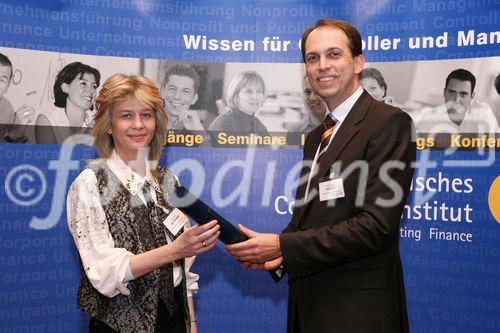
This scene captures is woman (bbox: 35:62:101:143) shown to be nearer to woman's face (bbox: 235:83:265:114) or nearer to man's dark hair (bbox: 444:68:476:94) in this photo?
woman's face (bbox: 235:83:265:114)

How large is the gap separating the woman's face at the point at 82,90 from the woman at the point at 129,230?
1.43 m

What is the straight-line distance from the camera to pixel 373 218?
1.94 metres

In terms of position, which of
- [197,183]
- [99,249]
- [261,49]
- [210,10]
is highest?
[210,10]

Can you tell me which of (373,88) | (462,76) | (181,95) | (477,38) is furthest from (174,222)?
(477,38)

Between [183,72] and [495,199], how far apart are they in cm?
242

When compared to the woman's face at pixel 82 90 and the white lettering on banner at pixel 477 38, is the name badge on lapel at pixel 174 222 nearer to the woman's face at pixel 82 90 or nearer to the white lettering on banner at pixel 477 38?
the woman's face at pixel 82 90

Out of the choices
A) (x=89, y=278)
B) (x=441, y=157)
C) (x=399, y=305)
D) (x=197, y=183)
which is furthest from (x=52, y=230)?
(x=441, y=157)

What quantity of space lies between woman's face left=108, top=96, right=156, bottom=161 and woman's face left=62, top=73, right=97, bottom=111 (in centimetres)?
145

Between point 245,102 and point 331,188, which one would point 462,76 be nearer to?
point 245,102

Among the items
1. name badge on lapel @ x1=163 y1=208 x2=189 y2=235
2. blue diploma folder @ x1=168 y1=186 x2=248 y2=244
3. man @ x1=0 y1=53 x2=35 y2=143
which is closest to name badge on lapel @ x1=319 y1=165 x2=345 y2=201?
blue diploma folder @ x1=168 y1=186 x2=248 y2=244

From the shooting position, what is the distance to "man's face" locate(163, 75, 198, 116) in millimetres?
3736

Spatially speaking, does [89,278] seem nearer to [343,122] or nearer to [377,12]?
[343,122]

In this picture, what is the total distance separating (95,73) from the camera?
11.8 ft

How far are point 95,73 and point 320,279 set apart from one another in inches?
95.3
